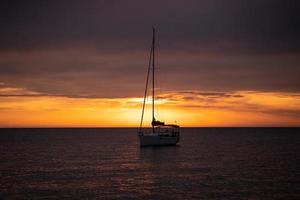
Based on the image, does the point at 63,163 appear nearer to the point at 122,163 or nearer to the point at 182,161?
the point at 122,163

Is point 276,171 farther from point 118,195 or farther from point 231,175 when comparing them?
point 118,195

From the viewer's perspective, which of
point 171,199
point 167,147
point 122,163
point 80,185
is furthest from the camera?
point 167,147

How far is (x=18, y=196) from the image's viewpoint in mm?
40500

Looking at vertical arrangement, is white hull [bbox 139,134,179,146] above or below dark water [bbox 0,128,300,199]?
above

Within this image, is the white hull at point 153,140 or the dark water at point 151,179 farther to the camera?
the white hull at point 153,140

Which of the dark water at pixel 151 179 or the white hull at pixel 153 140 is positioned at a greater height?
the white hull at pixel 153 140

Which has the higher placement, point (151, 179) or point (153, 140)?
point (153, 140)

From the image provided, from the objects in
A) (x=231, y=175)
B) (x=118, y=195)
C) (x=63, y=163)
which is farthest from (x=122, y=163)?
(x=118, y=195)

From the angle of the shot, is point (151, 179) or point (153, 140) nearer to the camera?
Result: point (151, 179)

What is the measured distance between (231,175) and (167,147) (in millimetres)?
45507

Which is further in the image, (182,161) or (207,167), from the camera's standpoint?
(182,161)

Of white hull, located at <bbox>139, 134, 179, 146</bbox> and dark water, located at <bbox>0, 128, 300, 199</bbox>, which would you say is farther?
white hull, located at <bbox>139, 134, 179, 146</bbox>

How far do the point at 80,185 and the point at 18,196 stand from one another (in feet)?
24.8

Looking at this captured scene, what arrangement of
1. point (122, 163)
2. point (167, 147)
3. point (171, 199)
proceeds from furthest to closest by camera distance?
point (167, 147) → point (122, 163) → point (171, 199)
